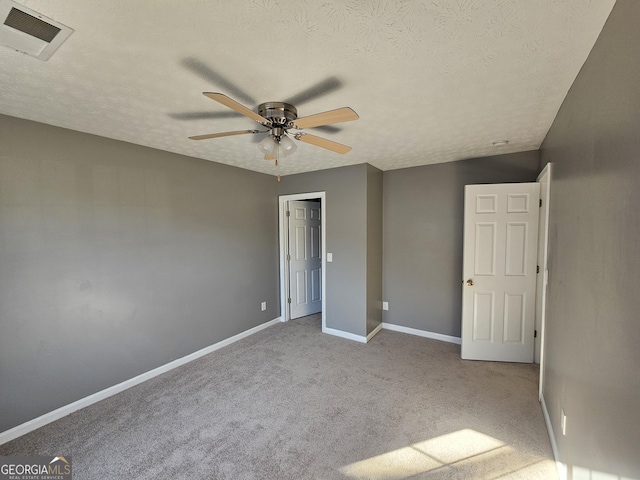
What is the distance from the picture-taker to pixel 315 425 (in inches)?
81.3

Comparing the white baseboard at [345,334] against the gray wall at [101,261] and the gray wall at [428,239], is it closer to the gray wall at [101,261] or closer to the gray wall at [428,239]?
the gray wall at [428,239]

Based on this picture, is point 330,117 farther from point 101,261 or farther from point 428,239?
point 428,239

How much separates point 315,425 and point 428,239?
2.63 m

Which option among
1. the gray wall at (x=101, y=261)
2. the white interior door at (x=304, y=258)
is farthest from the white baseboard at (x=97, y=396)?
the white interior door at (x=304, y=258)

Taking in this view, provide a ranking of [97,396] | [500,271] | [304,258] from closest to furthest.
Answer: [97,396] → [500,271] → [304,258]

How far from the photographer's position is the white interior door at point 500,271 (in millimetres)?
2818

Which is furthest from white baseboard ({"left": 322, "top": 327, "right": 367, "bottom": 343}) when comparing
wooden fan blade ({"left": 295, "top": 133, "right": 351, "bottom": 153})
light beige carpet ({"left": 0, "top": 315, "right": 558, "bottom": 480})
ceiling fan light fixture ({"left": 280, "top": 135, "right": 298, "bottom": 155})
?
ceiling fan light fixture ({"left": 280, "top": 135, "right": 298, "bottom": 155})

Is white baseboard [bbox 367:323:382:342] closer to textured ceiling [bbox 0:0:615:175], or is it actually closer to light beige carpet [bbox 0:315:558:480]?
light beige carpet [bbox 0:315:558:480]

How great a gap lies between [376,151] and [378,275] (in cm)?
177

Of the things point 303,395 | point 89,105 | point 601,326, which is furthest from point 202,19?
point 303,395

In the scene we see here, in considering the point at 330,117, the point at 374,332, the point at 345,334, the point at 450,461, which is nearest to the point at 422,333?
the point at 374,332

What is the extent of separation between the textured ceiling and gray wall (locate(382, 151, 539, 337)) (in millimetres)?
1157

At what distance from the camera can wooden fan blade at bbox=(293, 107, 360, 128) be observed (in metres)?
1.39

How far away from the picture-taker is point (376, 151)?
2.92 metres
